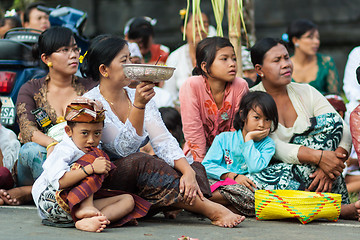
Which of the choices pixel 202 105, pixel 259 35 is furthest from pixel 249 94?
pixel 259 35

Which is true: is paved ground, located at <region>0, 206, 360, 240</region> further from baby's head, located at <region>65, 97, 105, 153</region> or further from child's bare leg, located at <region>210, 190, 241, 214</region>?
baby's head, located at <region>65, 97, 105, 153</region>

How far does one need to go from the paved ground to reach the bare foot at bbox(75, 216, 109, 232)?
0.04 meters

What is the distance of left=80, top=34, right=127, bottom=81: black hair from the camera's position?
416 cm

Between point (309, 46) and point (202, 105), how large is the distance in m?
2.39

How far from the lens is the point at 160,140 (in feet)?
13.4

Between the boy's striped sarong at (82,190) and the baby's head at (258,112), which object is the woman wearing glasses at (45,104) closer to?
the boy's striped sarong at (82,190)

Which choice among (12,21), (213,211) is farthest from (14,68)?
(213,211)

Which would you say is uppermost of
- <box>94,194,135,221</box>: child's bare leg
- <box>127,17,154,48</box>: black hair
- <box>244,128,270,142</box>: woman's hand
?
<box>127,17,154,48</box>: black hair

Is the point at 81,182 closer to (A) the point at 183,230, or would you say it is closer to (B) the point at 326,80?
(A) the point at 183,230

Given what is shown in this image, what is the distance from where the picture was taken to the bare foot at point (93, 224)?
138 inches

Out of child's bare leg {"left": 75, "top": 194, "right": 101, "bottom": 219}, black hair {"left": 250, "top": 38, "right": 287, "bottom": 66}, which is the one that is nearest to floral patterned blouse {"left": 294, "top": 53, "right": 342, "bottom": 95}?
black hair {"left": 250, "top": 38, "right": 287, "bottom": 66}

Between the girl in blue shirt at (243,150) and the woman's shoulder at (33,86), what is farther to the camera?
the woman's shoulder at (33,86)

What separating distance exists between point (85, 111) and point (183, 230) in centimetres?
94

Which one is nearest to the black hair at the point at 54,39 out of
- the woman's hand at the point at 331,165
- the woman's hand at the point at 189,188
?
the woman's hand at the point at 189,188
